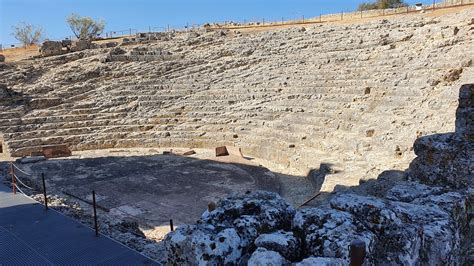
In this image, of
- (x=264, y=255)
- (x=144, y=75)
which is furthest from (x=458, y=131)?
(x=144, y=75)

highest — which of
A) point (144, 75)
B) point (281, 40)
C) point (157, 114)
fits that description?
point (281, 40)

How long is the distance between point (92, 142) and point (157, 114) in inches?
113

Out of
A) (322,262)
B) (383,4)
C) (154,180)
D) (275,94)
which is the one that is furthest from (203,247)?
(383,4)

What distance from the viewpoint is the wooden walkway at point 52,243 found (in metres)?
4.21

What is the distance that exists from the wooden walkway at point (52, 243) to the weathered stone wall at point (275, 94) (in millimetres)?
4859

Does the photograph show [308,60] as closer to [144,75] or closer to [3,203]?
[144,75]

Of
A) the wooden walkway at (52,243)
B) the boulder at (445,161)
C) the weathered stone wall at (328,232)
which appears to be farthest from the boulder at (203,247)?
the boulder at (445,161)

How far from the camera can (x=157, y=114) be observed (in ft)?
56.1

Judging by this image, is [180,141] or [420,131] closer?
[420,131]

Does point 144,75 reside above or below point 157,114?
above

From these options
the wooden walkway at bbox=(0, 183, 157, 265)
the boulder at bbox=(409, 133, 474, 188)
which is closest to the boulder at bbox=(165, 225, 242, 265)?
the wooden walkway at bbox=(0, 183, 157, 265)

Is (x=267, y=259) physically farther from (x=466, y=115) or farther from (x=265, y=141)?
(x=265, y=141)

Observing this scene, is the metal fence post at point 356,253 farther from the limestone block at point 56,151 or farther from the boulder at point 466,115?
the limestone block at point 56,151

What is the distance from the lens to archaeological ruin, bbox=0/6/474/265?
2406 mm
